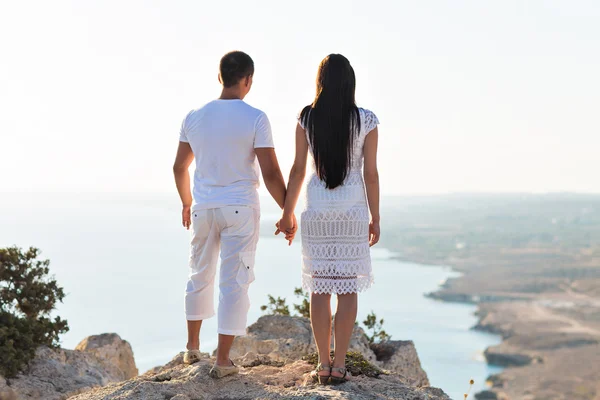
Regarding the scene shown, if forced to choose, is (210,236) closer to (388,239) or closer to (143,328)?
(143,328)

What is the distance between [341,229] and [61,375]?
3.42 metres

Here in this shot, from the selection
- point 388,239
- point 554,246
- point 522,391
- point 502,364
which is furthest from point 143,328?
point 554,246

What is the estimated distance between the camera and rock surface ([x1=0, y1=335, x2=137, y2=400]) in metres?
6.40

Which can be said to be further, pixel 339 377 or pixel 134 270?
pixel 134 270

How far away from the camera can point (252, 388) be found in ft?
16.2

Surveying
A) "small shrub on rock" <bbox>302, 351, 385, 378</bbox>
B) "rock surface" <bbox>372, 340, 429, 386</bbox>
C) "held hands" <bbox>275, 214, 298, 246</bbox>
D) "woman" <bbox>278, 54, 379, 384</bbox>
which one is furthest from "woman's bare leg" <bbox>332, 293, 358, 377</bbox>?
"rock surface" <bbox>372, 340, 429, 386</bbox>

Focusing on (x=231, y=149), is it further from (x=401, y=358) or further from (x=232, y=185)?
(x=401, y=358)

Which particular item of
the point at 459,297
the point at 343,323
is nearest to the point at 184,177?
the point at 343,323

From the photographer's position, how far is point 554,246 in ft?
360

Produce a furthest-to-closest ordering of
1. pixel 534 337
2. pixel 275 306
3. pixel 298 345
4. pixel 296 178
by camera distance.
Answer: pixel 534 337, pixel 275 306, pixel 298 345, pixel 296 178

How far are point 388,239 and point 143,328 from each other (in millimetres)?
78639

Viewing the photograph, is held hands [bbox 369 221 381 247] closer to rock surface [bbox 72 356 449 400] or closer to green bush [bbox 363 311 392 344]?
rock surface [bbox 72 356 449 400]

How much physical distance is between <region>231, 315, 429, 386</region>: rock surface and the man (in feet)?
5.68

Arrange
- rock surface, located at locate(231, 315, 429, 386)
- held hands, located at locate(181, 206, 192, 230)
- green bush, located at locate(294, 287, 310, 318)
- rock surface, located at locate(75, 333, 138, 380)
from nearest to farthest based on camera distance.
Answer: held hands, located at locate(181, 206, 192, 230) → rock surface, located at locate(231, 315, 429, 386) → rock surface, located at locate(75, 333, 138, 380) → green bush, located at locate(294, 287, 310, 318)
